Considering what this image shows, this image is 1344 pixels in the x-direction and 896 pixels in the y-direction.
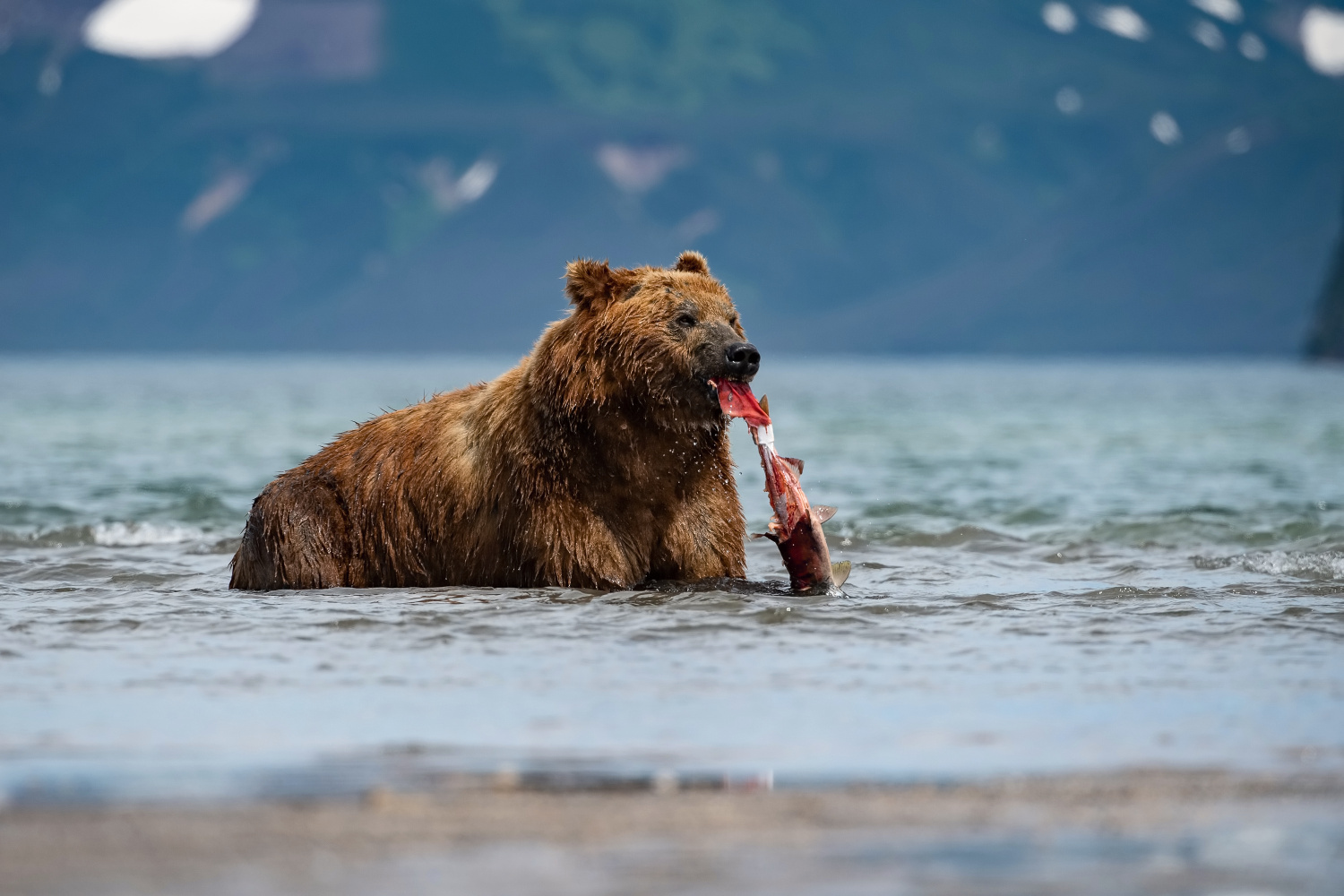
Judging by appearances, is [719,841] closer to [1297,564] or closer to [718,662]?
[718,662]

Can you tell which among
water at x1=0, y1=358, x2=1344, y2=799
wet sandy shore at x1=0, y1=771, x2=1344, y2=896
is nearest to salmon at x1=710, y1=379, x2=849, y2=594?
water at x1=0, y1=358, x2=1344, y2=799

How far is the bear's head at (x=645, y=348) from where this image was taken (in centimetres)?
964

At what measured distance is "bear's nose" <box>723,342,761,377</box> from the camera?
9477mm

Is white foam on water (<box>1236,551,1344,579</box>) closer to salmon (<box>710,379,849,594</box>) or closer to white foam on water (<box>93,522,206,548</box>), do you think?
salmon (<box>710,379,849,594</box>)

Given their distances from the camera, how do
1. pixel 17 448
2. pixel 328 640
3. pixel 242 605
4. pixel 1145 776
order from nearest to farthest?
pixel 1145 776 → pixel 328 640 → pixel 242 605 → pixel 17 448

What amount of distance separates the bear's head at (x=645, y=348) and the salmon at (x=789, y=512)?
4.7 inches

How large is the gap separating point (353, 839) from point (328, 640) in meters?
3.78

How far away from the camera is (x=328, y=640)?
859 cm

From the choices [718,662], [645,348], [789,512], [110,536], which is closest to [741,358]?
[645,348]

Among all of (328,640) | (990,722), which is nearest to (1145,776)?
(990,722)

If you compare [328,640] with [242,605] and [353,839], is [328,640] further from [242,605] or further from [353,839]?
[353,839]

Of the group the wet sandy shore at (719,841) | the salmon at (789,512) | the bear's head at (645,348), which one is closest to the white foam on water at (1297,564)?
the salmon at (789,512)

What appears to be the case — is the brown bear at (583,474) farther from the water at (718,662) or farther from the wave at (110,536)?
the wave at (110,536)

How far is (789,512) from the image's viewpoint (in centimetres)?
991
